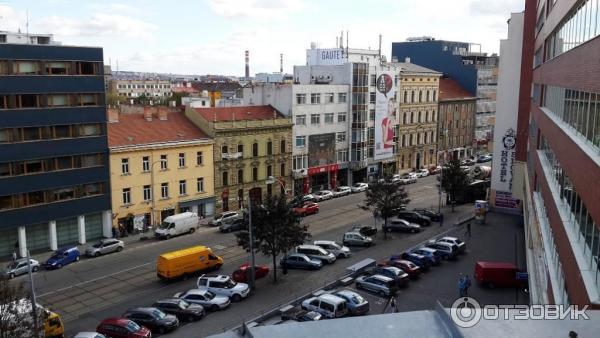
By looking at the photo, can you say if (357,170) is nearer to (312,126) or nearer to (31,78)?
(312,126)

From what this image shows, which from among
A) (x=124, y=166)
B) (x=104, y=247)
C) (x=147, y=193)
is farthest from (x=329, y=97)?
(x=104, y=247)

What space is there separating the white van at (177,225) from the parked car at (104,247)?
4178mm

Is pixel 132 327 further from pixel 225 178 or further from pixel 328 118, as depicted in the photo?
pixel 328 118

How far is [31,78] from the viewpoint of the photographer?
41.5 metres

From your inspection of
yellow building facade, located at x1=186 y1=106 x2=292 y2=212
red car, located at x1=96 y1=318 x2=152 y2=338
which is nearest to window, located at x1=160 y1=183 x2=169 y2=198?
yellow building facade, located at x1=186 y1=106 x2=292 y2=212

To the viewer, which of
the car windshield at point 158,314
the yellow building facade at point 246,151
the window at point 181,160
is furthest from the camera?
the yellow building facade at point 246,151

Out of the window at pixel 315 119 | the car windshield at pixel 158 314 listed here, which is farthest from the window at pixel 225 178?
the car windshield at pixel 158 314

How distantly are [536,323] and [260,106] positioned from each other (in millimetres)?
58391

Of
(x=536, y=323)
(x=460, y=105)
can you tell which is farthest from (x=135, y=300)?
(x=460, y=105)

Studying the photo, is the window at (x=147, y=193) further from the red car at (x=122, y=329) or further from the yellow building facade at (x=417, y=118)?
the yellow building facade at (x=417, y=118)

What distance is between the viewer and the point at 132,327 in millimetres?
26906

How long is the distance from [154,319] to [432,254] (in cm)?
2021

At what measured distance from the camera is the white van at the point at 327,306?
29.3 meters

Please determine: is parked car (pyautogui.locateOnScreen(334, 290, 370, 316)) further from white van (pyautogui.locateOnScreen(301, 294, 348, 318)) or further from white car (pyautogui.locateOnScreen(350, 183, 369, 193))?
white car (pyautogui.locateOnScreen(350, 183, 369, 193))
